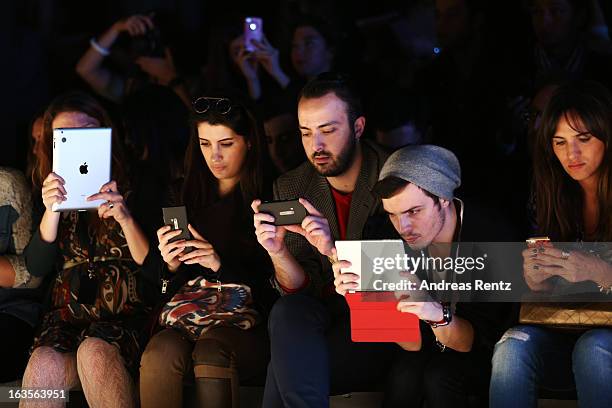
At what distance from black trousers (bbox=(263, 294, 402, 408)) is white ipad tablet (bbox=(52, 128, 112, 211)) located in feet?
3.30

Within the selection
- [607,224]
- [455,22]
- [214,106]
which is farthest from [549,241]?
[455,22]

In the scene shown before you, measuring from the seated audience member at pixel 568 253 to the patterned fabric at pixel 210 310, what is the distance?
1044 mm

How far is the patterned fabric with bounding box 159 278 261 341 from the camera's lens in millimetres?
4465

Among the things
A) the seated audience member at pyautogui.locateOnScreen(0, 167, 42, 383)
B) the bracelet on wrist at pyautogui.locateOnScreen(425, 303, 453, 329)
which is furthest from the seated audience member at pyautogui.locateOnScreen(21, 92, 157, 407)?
the bracelet on wrist at pyautogui.locateOnScreen(425, 303, 453, 329)

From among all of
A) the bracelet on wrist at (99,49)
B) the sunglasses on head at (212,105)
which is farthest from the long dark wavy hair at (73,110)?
the bracelet on wrist at (99,49)

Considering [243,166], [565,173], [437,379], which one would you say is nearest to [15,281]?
[243,166]

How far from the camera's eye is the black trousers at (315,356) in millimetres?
4027

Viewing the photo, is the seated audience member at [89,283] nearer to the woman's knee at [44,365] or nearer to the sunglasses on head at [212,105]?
the woman's knee at [44,365]

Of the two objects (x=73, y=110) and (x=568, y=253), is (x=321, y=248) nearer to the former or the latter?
(x=568, y=253)

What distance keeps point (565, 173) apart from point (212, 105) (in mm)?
1481

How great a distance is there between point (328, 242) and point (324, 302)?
1.05 ft

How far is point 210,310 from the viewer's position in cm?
446

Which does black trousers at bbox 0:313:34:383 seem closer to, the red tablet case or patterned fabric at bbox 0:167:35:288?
patterned fabric at bbox 0:167:35:288

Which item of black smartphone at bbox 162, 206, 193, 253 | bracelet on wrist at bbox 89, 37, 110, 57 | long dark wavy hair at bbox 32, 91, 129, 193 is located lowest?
black smartphone at bbox 162, 206, 193, 253
